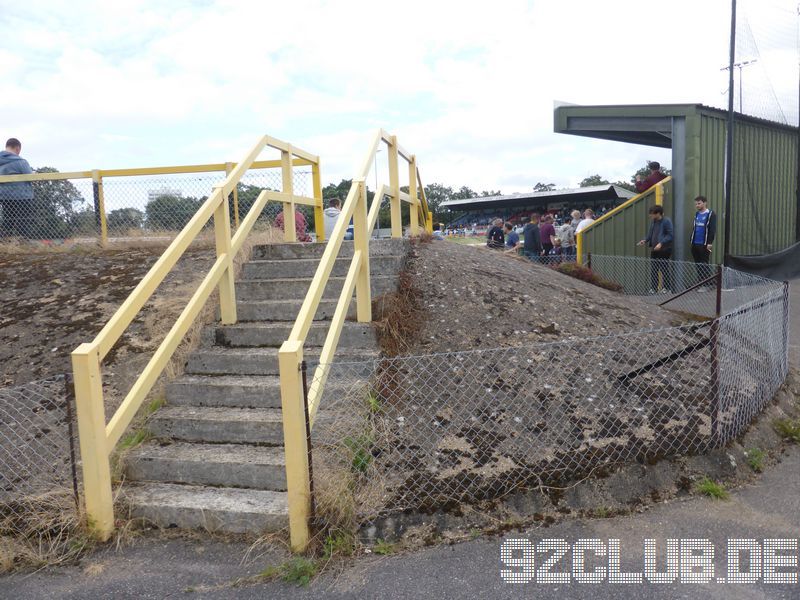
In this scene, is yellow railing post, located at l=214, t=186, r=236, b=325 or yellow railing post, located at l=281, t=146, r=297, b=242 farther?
yellow railing post, located at l=281, t=146, r=297, b=242

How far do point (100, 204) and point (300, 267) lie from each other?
383 centimetres

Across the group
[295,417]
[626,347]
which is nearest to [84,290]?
[295,417]

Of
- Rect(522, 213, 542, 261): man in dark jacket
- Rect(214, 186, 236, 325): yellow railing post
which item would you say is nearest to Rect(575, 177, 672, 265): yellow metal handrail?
Rect(522, 213, 542, 261): man in dark jacket

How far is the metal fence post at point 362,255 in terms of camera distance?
15.9 ft

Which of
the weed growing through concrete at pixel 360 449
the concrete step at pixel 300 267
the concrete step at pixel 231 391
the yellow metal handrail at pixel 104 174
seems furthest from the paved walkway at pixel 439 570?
the yellow metal handrail at pixel 104 174

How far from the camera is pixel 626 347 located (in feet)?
17.1

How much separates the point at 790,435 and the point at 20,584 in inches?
207

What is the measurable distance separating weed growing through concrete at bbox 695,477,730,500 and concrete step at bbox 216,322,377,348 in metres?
2.44

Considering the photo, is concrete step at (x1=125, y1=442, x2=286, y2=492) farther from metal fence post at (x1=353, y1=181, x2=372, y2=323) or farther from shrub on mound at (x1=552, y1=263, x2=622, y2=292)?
shrub on mound at (x1=552, y1=263, x2=622, y2=292)

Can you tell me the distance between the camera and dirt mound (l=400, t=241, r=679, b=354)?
16.6 ft

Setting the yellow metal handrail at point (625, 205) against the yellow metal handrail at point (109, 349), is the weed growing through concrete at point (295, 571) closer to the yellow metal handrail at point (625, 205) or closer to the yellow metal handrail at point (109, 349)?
the yellow metal handrail at point (109, 349)

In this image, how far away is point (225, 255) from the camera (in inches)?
195

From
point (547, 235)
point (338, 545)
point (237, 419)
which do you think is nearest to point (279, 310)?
point (237, 419)

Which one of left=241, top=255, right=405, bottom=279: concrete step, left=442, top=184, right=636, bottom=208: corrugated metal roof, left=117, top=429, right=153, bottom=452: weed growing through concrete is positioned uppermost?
left=442, top=184, right=636, bottom=208: corrugated metal roof
